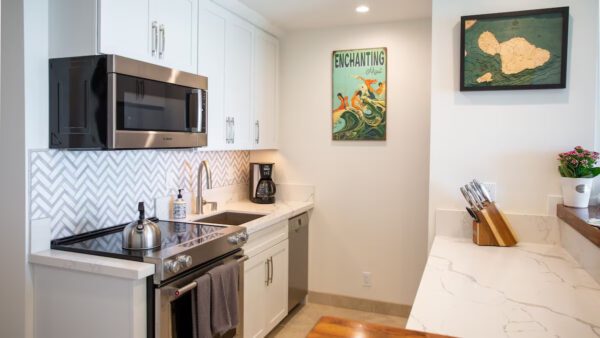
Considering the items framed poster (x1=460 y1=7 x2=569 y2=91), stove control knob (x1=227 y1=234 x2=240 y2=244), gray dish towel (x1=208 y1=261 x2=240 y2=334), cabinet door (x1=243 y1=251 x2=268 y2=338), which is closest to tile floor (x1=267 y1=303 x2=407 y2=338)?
cabinet door (x1=243 y1=251 x2=268 y2=338)

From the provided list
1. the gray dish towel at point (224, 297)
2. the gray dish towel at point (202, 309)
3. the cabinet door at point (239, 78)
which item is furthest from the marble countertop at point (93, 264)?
the cabinet door at point (239, 78)

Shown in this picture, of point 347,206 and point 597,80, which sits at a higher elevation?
point 597,80

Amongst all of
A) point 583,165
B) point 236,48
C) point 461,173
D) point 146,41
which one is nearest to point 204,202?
point 236,48

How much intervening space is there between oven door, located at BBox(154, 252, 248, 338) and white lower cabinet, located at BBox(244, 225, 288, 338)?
636 mm

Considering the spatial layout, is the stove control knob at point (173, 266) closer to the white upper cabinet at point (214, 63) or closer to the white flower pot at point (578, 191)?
the white upper cabinet at point (214, 63)

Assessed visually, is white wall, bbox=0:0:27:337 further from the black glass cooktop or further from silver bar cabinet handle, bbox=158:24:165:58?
silver bar cabinet handle, bbox=158:24:165:58

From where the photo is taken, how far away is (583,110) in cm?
228

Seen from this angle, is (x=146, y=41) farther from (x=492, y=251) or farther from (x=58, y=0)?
(x=492, y=251)

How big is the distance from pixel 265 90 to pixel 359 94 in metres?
0.77

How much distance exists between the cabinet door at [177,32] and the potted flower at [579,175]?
6.96 ft

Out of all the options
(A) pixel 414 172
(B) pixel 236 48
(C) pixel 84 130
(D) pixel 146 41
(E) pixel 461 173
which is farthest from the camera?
(A) pixel 414 172

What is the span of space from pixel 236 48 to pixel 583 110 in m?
2.17

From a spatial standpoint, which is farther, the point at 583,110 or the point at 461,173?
the point at 461,173

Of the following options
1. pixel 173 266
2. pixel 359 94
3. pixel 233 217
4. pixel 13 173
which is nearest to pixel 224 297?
pixel 173 266
